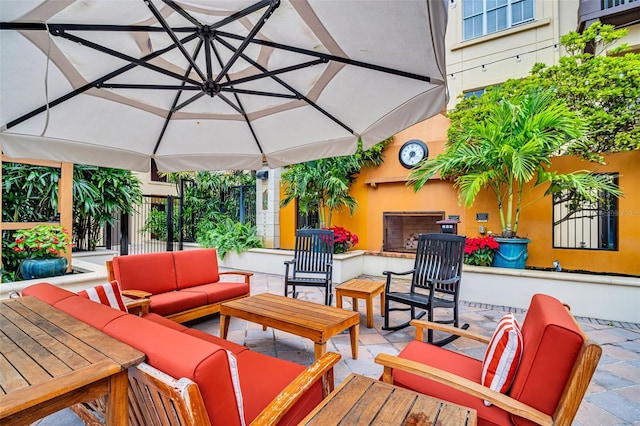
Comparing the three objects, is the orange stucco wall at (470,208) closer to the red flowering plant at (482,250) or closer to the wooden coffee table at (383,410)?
the red flowering plant at (482,250)

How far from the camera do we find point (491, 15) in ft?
27.2

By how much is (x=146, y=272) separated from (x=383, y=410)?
10.7 feet

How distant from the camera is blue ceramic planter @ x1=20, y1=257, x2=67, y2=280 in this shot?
3680 millimetres

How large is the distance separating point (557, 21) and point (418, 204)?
5.86 m

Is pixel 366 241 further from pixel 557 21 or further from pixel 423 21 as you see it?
pixel 557 21

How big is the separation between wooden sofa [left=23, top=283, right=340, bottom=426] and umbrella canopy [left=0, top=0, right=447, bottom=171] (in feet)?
5.32

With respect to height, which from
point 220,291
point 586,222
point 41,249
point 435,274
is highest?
point 586,222

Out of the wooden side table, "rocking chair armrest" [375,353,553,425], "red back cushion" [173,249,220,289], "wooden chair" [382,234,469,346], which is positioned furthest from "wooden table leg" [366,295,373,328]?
"red back cushion" [173,249,220,289]

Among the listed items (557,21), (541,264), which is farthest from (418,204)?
(557,21)

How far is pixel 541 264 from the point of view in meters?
5.48

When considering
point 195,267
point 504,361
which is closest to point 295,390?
point 504,361

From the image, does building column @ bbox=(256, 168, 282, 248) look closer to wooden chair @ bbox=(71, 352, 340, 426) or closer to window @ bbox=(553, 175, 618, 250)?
window @ bbox=(553, 175, 618, 250)

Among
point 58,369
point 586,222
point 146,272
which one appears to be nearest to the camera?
point 58,369

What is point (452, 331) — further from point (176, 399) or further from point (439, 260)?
point (176, 399)
